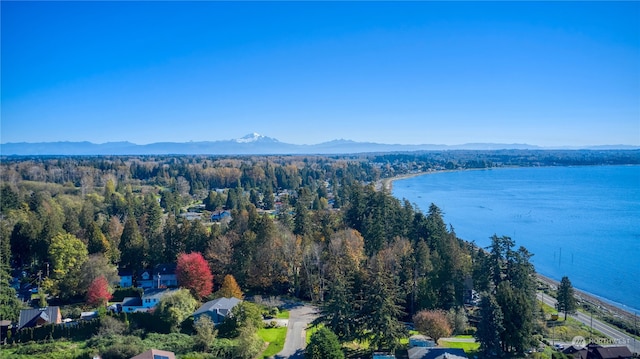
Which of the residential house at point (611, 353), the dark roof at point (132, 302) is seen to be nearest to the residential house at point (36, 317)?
the dark roof at point (132, 302)

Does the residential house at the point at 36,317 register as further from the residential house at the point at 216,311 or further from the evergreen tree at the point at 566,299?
the evergreen tree at the point at 566,299

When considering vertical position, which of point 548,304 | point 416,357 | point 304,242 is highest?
point 304,242

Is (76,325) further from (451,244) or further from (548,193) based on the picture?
(548,193)

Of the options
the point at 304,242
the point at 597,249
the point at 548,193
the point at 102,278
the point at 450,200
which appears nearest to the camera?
the point at 102,278

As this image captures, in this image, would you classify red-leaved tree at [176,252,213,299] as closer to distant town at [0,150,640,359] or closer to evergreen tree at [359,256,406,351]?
distant town at [0,150,640,359]

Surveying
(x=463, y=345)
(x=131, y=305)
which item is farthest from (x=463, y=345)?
(x=131, y=305)

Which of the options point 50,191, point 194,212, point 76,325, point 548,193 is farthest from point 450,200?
point 76,325

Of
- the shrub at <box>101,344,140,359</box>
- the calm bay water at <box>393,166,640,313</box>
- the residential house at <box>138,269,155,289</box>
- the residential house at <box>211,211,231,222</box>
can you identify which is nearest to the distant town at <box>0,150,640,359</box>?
the shrub at <box>101,344,140,359</box>
